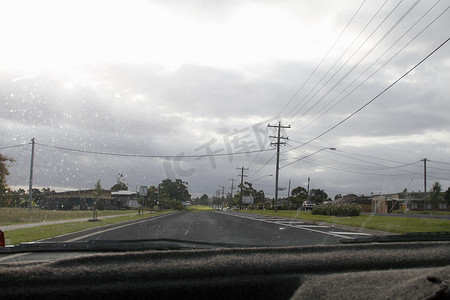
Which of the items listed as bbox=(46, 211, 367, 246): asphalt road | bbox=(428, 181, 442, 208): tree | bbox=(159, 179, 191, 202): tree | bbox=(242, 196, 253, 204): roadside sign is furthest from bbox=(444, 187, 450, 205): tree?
bbox=(159, 179, 191, 202): tree

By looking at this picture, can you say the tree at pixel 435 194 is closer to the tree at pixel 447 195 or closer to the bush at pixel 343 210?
the tree at pixel 447 195

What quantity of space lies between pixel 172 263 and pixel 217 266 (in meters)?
0.19

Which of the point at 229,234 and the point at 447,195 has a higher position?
the point at 447,195

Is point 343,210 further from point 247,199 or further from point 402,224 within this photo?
point 247,199

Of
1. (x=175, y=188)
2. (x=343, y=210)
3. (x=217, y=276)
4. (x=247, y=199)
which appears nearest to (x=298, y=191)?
(x=247, y=199)

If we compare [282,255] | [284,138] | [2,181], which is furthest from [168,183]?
[282,255]

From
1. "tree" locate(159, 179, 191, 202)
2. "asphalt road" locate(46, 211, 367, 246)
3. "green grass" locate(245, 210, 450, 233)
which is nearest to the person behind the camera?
"asphalt road" locate(46, 211, 367, 246)

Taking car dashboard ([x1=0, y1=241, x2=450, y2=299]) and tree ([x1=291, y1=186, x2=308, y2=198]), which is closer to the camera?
car dashboard ([x1=0, y1=241, x2=450, y2=299])

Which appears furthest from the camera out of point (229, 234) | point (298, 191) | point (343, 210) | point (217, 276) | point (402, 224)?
point (298, 191)

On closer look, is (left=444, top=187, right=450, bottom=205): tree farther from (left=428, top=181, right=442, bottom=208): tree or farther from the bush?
the bush

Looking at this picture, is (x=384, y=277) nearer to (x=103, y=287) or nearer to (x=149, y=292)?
(x=149, y=292)

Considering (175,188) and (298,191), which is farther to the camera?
(175,188)

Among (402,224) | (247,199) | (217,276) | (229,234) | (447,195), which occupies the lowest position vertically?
(247,199)

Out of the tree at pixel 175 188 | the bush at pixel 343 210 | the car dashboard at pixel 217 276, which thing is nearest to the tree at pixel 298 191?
the tree at pixel 175 188
